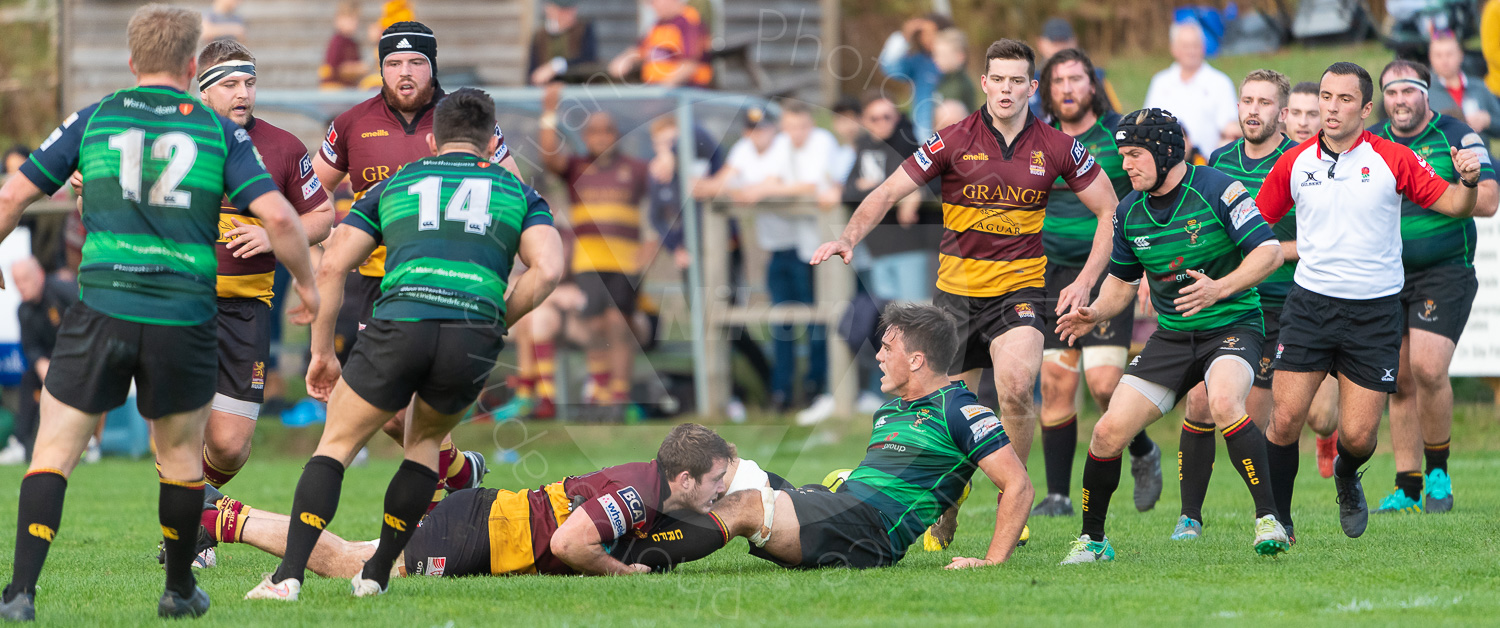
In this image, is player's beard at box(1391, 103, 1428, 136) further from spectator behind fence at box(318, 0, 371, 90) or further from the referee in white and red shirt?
spectator behind fence at box(318, 0, 371, 90)

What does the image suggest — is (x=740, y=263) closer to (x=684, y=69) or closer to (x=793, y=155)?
(x=793, y=155)

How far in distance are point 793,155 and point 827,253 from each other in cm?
236

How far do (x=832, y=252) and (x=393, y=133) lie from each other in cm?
237

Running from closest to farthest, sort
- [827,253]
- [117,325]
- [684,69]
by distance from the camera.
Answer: [117,325] < [827,253] < [684,69]

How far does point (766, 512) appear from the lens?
6.23m

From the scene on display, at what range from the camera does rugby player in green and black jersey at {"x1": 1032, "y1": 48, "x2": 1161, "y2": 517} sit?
29.2 feet

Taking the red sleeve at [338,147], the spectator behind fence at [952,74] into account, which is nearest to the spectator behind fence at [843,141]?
the spectator behind fence at [952,74]

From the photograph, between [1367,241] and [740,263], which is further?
[740,263]

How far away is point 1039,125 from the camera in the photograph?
7539 millimetres

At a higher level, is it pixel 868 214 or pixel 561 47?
pixel 561 47

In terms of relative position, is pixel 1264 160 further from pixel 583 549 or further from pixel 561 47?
pixel 561 47

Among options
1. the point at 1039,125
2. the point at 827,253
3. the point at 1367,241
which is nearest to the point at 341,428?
the point at 827,253

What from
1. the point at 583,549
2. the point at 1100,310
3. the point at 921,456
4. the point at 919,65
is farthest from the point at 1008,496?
the point at 919,65

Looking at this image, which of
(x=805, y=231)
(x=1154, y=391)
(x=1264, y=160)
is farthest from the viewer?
(x=805, y=231)
